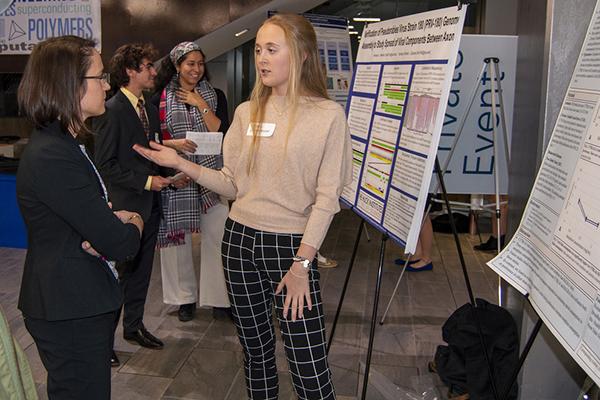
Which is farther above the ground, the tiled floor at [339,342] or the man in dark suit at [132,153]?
the man in dark suit at [132,153]

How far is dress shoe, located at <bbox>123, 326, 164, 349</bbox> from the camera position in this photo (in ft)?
10.7

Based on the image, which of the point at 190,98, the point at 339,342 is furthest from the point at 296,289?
the point at 190,98

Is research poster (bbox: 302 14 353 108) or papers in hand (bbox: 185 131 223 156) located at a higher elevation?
research poster (bbox: 302 14 353 108)

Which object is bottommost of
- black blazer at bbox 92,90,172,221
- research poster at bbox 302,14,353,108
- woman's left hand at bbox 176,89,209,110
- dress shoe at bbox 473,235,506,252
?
dress shoe at bbox 473,235,506,252

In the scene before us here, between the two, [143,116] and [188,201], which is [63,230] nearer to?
[143,116]

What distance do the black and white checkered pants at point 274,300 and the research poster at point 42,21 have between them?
3.16 metres

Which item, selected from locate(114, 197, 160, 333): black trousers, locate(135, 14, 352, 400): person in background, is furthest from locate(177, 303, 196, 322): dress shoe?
locate(135, 14, 352, 400): person in background

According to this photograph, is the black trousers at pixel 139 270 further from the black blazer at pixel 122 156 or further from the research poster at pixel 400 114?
the research poster at pixel 400 114

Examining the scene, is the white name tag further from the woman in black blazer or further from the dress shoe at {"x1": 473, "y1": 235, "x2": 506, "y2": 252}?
the dress shoe at {"x1": 473, "y1": 235, "x2": 506, "y2": 252}

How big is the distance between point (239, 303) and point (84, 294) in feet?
1.80

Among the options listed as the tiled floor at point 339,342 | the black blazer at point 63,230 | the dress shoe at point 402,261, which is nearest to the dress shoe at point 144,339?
the tiled floor at point 339,342

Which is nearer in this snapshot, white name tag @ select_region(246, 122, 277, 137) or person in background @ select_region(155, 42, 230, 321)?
white name tag @ select_region(246, 122, 277, 137)

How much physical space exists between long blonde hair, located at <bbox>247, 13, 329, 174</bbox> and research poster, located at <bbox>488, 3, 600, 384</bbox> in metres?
0.74

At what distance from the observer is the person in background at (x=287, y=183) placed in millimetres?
1846
